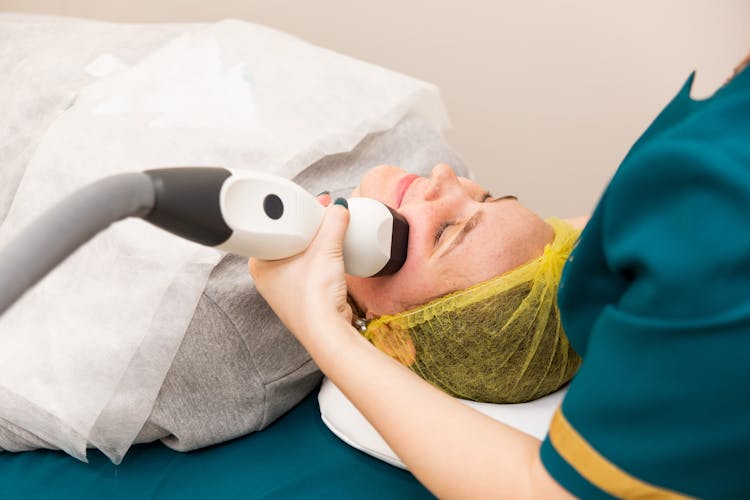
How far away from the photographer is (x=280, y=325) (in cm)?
118

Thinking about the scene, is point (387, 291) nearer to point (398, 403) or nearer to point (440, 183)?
point (440, 183)

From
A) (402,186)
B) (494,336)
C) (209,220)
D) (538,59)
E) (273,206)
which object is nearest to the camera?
(209,220)

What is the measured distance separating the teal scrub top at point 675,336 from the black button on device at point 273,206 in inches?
15.7

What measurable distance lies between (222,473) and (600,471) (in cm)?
71

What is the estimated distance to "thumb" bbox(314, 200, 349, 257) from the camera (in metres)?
0.92

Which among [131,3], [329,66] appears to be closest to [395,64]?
[329,66]

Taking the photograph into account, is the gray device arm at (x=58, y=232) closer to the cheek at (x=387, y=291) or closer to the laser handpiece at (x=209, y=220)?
the laser handpiece at (x=209, y=220)

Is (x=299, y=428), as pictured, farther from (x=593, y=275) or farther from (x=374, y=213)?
(x=593, y=275)

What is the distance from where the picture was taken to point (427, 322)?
109 cm

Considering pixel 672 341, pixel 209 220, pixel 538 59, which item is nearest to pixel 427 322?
pixel 209 220

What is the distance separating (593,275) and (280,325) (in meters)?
0.59

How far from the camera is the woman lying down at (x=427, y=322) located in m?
1.07

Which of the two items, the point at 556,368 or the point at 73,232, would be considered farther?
the point at 556,368

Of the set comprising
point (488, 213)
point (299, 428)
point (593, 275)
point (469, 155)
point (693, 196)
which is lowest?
point (299, 428)
